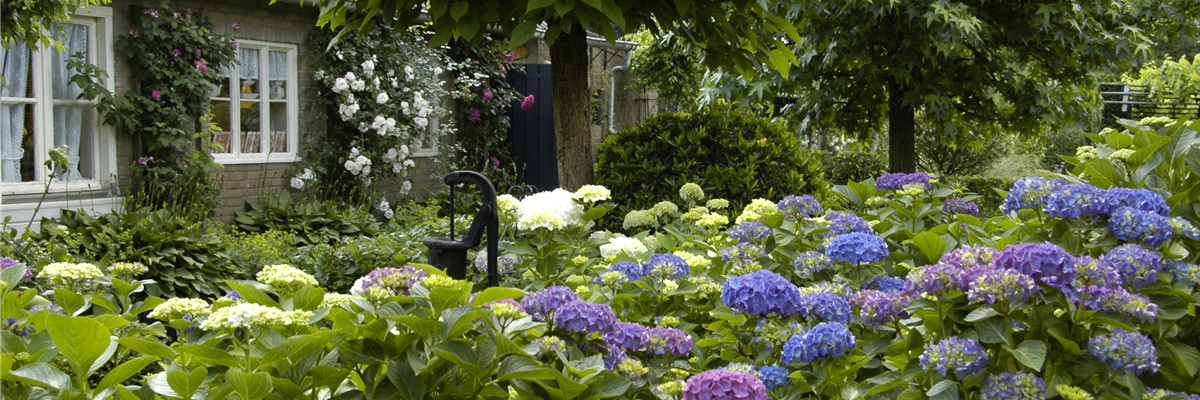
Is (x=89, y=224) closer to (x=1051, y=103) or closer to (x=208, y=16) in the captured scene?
(x=208, y=16)

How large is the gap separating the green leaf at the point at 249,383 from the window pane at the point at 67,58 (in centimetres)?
656

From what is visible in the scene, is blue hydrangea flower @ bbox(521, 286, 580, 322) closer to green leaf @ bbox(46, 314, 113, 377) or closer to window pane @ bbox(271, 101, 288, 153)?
green leaf @ bbox(46, 314, 113, 377)

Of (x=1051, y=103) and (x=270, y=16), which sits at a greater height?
→ (x=270, y=16)

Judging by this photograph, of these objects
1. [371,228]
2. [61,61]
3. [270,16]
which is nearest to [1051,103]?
[371,228]

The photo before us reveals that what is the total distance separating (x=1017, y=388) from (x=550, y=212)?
1728 millimetres

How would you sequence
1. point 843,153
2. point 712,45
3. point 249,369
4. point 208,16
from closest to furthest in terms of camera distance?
point 249,369, point 712,45, point 208,16, point 843,153

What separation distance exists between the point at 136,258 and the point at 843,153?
836 centimetres

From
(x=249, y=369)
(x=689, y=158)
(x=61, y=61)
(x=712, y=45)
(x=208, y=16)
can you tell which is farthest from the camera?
(x=208, y=16)

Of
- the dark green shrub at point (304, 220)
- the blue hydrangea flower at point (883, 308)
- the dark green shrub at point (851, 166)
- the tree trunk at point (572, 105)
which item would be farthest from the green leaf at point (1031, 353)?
the dark green shrub at point (851, 166)

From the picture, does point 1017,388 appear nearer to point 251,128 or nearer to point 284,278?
point 284,278

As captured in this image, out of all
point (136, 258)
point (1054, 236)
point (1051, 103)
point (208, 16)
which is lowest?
point (136, 258)

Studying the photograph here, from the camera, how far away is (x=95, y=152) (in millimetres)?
6730

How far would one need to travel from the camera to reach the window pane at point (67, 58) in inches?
256

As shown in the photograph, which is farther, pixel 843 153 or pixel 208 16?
Result: pixel 843 153
